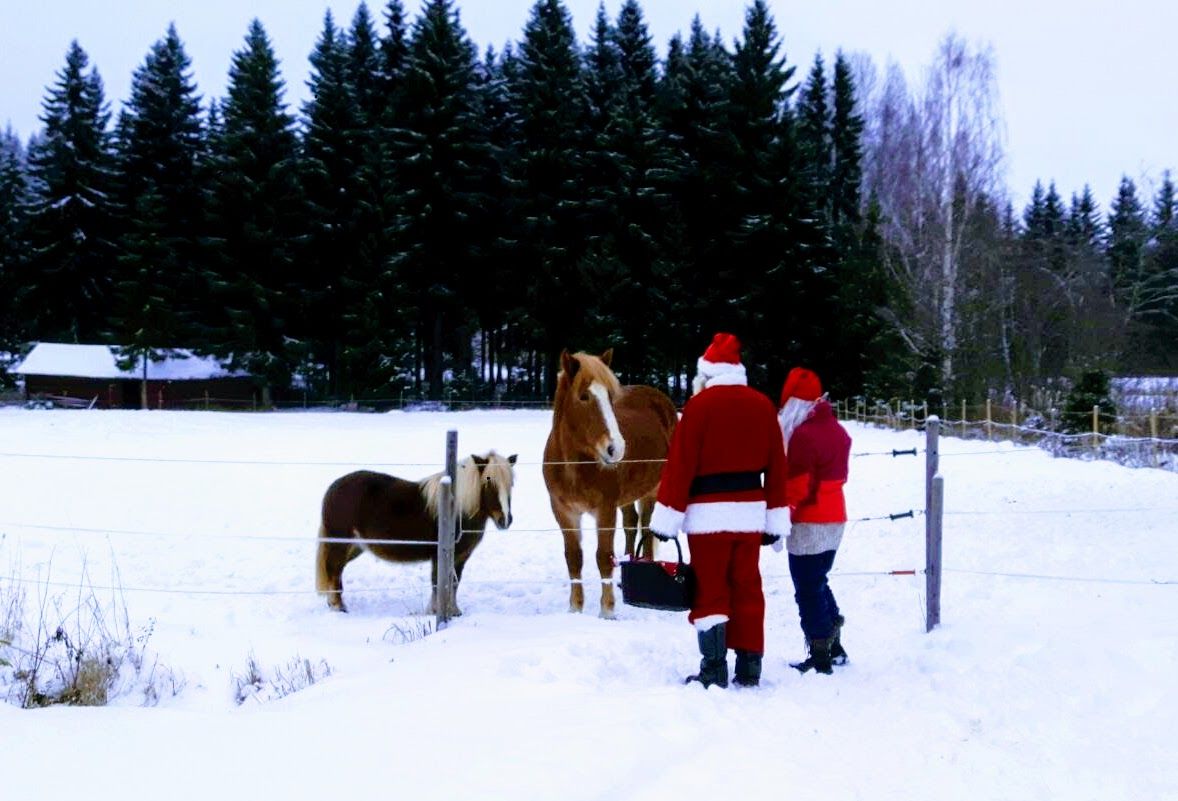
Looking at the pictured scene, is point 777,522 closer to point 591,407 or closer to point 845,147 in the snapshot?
point 591,407

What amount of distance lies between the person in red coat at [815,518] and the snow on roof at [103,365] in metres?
A: 34.9

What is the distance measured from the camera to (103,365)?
39.5 meters

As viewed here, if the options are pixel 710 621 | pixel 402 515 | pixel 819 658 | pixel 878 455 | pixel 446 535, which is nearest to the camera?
pixel 710 621

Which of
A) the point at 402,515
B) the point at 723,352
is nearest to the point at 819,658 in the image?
the point at 723,352

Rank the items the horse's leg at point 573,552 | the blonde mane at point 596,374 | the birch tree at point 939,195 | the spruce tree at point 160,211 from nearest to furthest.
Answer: the blonde mane at point 596,374
the horse's leg at point 573,552
the birch tree at point 939,195
the spruce tree at point 160,211

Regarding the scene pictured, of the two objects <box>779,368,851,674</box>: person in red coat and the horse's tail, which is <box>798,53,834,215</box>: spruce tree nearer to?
the horse's tail

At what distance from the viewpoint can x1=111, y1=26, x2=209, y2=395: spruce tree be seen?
37.0 meters

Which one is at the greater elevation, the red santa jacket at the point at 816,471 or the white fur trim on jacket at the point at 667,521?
the red santa jacket at the point at 816,471

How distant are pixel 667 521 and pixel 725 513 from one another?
310 mm

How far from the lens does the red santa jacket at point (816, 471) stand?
534 centimetres

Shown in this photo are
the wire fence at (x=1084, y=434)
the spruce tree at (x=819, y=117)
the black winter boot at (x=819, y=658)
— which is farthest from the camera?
the spruce tree at (x=819, y=117)

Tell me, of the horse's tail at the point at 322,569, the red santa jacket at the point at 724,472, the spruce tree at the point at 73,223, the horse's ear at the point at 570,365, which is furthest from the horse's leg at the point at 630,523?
the spruce tree at the point at 73,223

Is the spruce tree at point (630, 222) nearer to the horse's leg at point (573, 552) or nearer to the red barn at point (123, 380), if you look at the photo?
the red barn at point (123, 380)

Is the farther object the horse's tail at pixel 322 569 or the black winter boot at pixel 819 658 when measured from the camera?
the horse's tail at pixel 322 569
